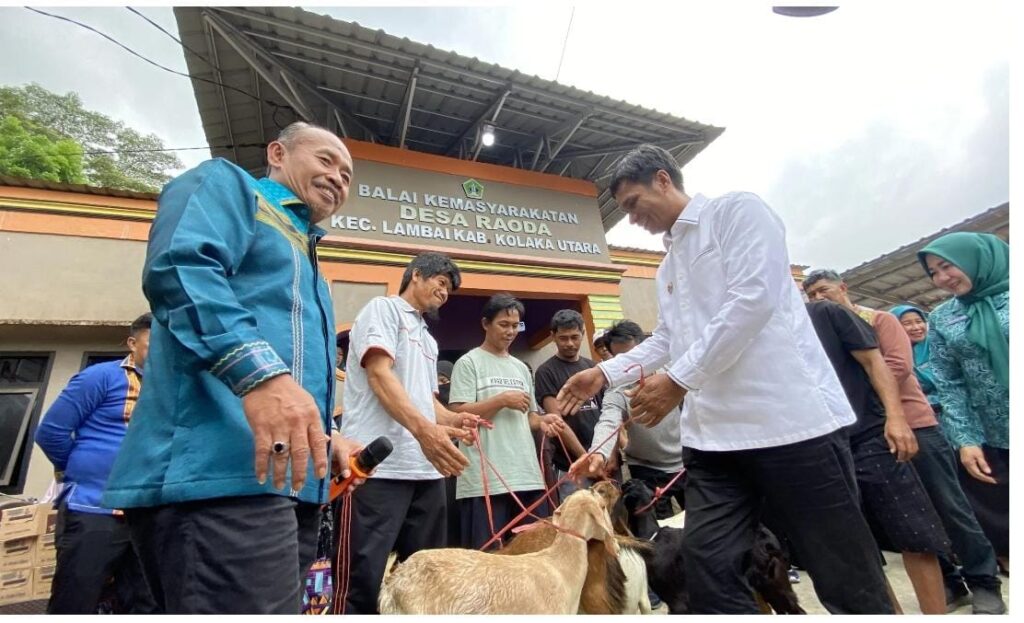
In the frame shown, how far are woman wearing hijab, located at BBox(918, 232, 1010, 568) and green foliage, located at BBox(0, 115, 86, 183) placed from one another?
1982 centimetres

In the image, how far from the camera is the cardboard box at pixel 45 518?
12.7 ft

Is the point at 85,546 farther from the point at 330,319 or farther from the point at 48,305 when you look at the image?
the point at 48,305

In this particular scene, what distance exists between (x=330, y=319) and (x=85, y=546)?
8.71 feet

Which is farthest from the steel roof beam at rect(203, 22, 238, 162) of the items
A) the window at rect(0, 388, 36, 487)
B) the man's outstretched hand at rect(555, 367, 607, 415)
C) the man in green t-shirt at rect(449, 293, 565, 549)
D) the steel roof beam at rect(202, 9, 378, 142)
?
the man's outstretched hand at rect(555, 367, 607, 415)

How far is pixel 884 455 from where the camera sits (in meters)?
2.65

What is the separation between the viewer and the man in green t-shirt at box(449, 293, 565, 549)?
3127 mm

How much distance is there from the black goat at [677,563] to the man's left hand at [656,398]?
0.68 metres

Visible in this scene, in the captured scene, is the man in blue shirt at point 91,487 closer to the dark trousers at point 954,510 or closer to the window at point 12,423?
the window at point 12,423

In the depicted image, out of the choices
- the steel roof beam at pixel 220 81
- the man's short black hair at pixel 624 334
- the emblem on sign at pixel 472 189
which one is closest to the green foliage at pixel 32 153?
the steel roof beam at pixel 220 81

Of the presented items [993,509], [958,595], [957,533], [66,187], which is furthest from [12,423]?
[993,509]

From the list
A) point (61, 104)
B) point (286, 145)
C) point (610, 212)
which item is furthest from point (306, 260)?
point (61, 104)

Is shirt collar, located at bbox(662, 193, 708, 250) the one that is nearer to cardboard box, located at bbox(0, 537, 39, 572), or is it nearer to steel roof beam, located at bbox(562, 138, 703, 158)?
cardboard box, located at bbox(0, 537, 39, 572)

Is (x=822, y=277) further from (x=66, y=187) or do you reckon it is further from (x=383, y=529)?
(x=66, y=187)

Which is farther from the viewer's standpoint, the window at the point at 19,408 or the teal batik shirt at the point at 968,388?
the window at the point at 19,408
